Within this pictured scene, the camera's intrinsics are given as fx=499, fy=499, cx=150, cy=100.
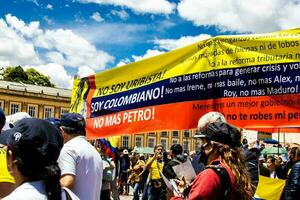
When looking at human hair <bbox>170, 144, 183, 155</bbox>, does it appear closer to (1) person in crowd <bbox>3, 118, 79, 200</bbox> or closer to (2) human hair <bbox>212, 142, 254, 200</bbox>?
(2) human hair <bbox>212, 142, 254, 200</bbox>

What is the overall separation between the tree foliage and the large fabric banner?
86708 mm

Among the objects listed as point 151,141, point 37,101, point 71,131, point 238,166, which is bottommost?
point 238,166

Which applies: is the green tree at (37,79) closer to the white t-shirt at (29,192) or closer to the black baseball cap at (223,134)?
the black baseball cap at (223,134)

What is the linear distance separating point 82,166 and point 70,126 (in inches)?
19.3

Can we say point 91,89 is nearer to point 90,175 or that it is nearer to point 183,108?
point 183,108

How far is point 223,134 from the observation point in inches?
124

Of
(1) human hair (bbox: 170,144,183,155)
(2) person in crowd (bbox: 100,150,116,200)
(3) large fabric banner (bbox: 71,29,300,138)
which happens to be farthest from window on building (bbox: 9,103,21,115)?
(3) large fabric banner (bbox: 71,29,300,138)

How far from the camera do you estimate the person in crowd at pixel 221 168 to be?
2895mm

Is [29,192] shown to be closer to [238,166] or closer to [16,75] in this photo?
[238,166]

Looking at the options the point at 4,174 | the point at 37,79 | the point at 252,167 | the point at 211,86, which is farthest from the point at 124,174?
the point at 37,79

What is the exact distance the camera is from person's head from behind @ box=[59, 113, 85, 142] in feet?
14.9

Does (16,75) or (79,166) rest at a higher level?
(16,75)

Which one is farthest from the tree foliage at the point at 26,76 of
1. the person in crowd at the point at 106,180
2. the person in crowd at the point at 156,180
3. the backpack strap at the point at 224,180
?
the backpack strap at the point at 224,180

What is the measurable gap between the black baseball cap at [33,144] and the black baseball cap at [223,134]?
4.27 feet
